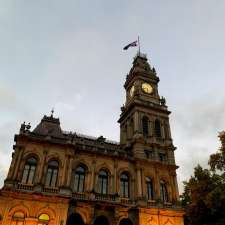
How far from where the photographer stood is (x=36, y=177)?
29031 mm

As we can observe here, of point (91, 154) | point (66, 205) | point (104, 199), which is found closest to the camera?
point (66, 205)

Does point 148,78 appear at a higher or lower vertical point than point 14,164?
higher

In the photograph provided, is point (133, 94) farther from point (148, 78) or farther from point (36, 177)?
point (36, 177)

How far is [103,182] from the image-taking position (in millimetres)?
32625

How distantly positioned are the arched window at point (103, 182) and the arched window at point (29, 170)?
8.26m

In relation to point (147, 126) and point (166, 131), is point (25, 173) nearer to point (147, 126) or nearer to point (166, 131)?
point (147, 126)

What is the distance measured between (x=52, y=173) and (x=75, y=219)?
598cm

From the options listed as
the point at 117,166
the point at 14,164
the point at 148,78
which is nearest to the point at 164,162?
the point at 117,166

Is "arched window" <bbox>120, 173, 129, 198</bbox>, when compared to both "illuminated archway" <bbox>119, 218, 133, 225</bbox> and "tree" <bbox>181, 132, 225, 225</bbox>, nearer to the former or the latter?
"illuminated archway" <bbox>119, 218, 133, 225</bbox>

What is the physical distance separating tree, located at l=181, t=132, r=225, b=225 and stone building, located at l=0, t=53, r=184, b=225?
176 inches

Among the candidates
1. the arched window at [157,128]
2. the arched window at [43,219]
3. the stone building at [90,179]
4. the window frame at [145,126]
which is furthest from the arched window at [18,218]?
the arched window at [157,128]

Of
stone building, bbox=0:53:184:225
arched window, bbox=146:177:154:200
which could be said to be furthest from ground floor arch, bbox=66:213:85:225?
arched window, bbox=146:177:154:200

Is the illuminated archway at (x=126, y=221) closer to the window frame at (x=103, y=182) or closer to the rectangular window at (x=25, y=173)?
the window frame at (x=103, y=182)

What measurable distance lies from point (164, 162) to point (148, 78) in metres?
16.3
